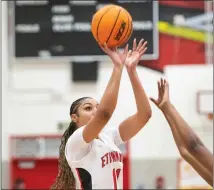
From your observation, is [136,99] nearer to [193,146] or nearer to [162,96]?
[162,96]

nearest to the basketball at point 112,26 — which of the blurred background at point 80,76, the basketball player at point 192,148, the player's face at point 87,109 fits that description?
the player's face at point 87,109

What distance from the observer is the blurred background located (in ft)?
19.4

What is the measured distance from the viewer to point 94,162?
272 centimetres

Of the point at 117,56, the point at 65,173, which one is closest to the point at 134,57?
the point at 117,56

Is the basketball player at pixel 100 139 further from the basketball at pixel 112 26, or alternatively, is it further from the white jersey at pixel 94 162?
the basketball at pixel 112 26

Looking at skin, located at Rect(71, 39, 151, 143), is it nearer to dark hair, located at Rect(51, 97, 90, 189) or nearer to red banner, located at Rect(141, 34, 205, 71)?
dark hair, located at Rect(51, 97, 90, 189)

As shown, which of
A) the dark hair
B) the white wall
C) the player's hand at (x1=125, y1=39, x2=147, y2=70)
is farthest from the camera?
the white wall

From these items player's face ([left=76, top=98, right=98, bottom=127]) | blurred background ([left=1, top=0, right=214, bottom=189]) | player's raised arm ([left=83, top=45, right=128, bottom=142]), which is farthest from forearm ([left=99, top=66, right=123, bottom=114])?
blurred background ([left=1, top=0, right=214, bottom=189])

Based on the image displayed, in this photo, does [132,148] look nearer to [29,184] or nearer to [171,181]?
[171,181]

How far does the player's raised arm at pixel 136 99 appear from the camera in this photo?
2568 mm

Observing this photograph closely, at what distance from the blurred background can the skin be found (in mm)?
3028

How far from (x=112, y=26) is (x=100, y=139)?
2.20ft

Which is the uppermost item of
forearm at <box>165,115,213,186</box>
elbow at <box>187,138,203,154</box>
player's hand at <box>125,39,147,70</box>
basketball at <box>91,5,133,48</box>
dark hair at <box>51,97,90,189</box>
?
basketball at <box>91,5,133,48</box>

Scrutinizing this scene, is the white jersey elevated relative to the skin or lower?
lower
